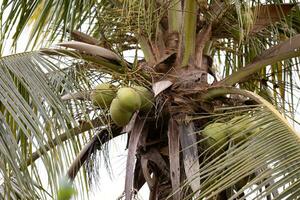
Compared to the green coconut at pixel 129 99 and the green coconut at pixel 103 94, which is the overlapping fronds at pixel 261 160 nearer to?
the green coconut at pixel 129 99

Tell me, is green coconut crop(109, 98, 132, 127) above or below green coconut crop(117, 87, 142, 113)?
below

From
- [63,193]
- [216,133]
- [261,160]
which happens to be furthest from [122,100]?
[261,160]

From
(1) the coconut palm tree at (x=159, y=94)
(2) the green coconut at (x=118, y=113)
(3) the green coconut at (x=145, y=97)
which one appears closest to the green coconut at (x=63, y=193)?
(1) the coconut palm tree at (x=159, y=94)

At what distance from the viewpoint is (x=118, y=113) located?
3.18m

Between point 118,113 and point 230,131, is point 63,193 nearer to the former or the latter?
point 118,113

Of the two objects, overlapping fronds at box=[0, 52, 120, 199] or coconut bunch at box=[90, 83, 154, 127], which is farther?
coconut bunch at box=[90, 83, 154, 127]

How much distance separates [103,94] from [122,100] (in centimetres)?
15

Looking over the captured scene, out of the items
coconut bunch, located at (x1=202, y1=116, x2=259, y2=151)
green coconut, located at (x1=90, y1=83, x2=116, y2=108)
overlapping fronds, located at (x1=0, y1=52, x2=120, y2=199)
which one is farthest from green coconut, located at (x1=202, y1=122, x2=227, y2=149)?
overlapping fronds, located at (x1=0, y1=52, x2=120, y2=199)

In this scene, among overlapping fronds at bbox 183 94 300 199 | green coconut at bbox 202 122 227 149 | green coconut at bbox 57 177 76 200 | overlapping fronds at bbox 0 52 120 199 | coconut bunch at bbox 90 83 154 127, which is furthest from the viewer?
coconut bunch at bbox 90 83 154 127

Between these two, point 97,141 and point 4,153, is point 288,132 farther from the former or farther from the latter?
point 97,141

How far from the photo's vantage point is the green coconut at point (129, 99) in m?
3.13

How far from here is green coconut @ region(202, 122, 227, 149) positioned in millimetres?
3035

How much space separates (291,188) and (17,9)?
2422 millimetres

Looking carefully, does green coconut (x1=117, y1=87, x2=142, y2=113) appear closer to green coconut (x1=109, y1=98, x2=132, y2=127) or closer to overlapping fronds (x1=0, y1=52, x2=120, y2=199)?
green coconut (x1=109, y1=98, x2=132, y2=127)
